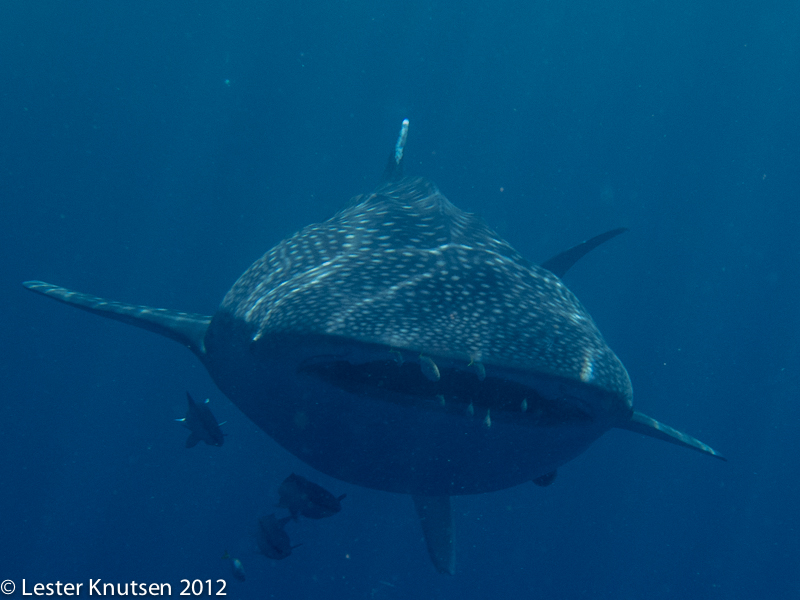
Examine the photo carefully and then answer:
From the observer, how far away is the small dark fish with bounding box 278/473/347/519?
170 inches

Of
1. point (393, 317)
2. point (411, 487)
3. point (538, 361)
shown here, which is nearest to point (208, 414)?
point (411, 487)

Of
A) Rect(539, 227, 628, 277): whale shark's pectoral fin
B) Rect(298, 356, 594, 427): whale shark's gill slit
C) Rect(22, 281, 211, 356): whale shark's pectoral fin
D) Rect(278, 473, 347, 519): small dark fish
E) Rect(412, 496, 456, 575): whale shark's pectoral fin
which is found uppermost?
Rect(539, 227, 628, 277): whale shark's pectoral fin

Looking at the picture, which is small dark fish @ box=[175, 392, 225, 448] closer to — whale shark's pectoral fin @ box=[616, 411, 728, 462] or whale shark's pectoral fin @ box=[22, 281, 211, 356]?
whale shark's pectoral fin @ box=[22, 281, 211, 356]

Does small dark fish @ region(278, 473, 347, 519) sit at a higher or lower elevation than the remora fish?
lower

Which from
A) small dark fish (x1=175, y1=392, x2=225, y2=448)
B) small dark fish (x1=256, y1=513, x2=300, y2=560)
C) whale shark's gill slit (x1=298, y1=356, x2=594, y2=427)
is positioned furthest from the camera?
small dark fish (x1=175, y1=392, x2=225, y2=448)

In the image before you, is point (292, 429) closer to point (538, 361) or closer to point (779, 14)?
point (538, 361)

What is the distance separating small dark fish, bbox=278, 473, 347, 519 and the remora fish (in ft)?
3.07

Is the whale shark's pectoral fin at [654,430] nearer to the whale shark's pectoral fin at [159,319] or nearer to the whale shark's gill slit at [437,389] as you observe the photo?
the whale shark's gill slit at [437,389]

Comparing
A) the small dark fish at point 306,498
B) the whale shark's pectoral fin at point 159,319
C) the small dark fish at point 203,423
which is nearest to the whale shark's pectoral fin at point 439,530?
the small dark fish at point 306,498

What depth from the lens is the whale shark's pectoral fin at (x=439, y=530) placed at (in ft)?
15.2

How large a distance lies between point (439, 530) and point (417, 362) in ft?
11.0

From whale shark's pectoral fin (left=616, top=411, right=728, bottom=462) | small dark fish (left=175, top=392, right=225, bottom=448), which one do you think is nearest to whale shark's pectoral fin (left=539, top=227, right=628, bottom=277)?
whale shark's pectoral fin (left=616, top=411, right=728, bottom=462)

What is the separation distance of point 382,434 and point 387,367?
1.32 feet

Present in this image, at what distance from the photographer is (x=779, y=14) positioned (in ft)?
125
